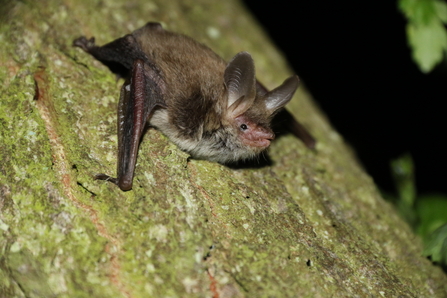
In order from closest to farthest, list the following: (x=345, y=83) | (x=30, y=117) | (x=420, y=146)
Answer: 1. (x=30, y=117)
2. (x=420, y=146)
3. (x=345, y=83)

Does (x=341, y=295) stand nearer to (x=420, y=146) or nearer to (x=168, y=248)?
(x=168, y=248)

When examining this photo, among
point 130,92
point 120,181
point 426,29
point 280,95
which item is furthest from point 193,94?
point 426,29

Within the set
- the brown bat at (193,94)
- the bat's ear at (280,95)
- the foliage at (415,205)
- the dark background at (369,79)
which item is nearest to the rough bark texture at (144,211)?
the brown bat at (193,94)

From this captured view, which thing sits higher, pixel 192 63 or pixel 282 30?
pixel 192 63

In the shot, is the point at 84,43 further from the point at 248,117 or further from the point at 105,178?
the point at 248,117

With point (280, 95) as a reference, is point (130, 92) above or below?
below

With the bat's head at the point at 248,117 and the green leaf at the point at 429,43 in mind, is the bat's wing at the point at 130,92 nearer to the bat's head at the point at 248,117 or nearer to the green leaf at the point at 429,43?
the bat's head at the point at 248,117

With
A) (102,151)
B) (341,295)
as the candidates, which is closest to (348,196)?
(341,295)
